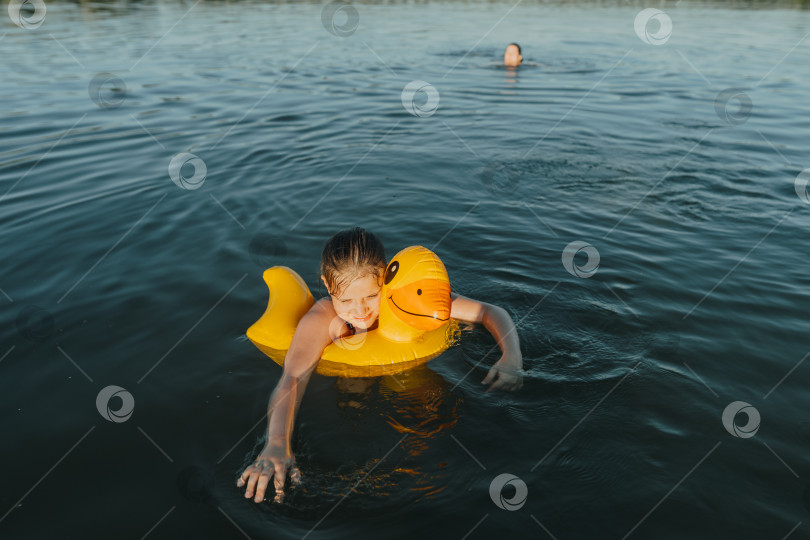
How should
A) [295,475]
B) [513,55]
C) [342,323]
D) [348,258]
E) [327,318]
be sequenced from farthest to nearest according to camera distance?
1. [513,55]
2. [342,323]
3. [327,318]
4. [348,258]
5. [295,475]

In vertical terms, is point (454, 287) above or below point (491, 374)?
above

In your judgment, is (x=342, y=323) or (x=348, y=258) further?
(x=342, y=323)

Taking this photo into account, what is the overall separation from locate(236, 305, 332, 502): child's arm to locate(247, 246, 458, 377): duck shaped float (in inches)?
7.0

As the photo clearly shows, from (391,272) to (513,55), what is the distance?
13330 mm

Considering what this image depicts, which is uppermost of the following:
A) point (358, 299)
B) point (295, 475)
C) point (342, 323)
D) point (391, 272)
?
point (391, 272)

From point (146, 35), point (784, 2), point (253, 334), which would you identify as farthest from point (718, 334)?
point (784, 2)

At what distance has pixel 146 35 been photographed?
2042 centimetres

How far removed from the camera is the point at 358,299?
3688 mm

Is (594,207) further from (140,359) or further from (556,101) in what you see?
(556,101)

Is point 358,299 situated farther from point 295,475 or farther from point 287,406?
point 295,475

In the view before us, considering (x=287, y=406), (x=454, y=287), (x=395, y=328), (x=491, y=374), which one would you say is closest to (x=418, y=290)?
(x=395, y=328)

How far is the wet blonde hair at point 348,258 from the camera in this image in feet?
11.5

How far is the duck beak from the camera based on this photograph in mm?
3709

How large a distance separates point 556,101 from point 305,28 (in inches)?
619
